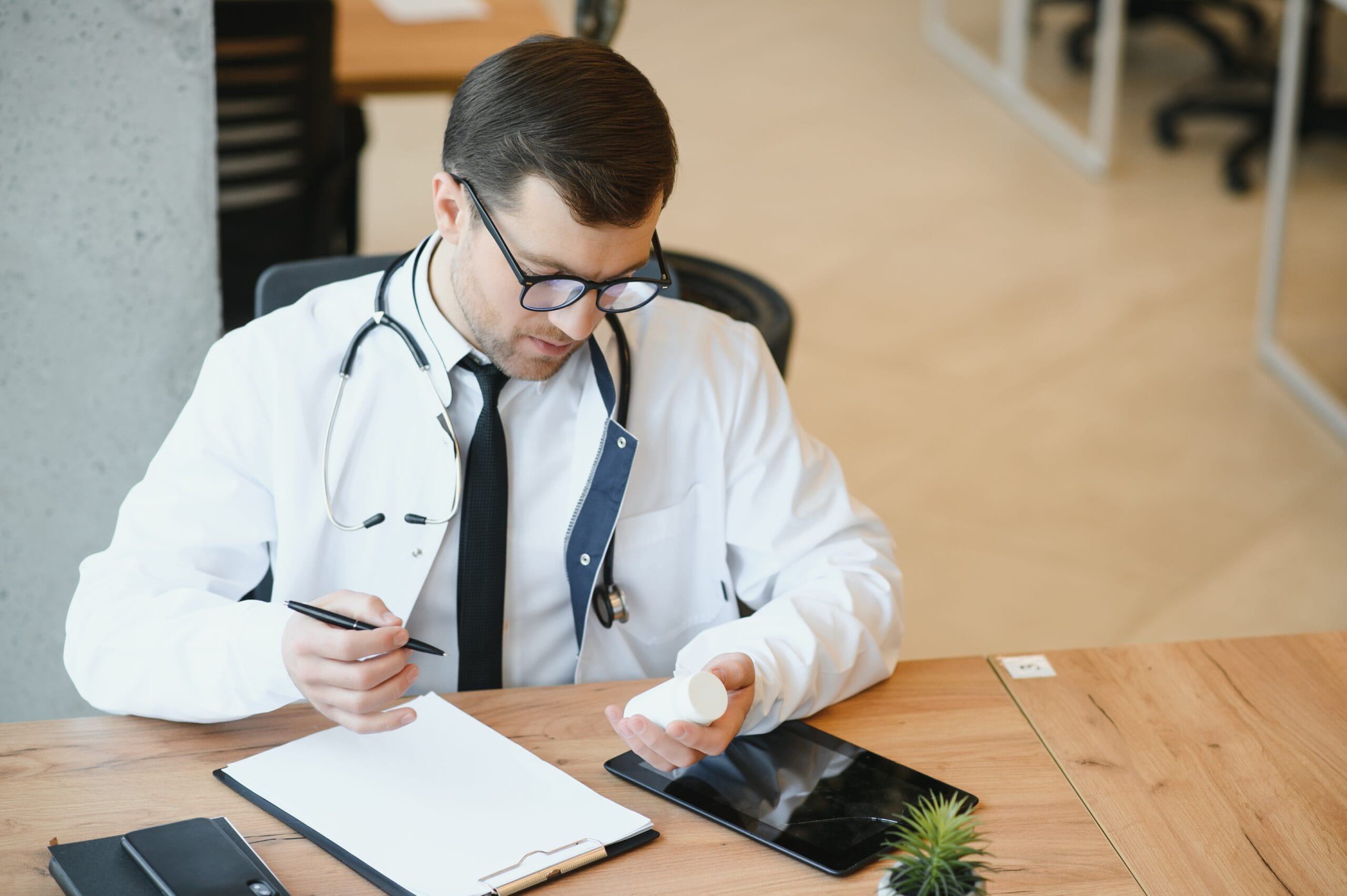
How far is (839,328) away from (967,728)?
2789mm

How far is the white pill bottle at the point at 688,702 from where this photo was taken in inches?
49.0

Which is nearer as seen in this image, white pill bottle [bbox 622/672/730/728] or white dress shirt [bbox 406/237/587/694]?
white pill bottle [bbox 622/672/730/728]

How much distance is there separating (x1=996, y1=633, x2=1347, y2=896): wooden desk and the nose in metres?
0.58

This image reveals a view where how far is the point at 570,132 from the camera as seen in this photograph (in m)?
1.39

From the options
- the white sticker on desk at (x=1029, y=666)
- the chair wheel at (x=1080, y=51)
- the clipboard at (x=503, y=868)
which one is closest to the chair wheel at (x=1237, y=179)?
the chair wheel at (x=1080, y=51)

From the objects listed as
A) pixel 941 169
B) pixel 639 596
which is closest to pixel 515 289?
pixel 639 596

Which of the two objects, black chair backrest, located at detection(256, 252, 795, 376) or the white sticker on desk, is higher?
black chair backrest, located at detection(256, 252, 795, 376)

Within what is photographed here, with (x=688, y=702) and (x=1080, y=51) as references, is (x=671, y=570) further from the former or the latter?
(x=1080, y=51)

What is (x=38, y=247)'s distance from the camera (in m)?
1.81

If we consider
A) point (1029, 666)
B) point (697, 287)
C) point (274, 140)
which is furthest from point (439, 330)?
point (274, 140)

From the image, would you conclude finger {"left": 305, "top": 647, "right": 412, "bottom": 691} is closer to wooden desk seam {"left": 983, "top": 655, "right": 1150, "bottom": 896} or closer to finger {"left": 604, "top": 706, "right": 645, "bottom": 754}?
finger {"left": 604, "top": 706, "right": 645, "bottom": 754}

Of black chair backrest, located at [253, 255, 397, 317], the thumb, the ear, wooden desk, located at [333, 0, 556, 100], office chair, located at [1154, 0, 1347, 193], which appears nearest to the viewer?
the thumb

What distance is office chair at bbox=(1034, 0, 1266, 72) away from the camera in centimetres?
570

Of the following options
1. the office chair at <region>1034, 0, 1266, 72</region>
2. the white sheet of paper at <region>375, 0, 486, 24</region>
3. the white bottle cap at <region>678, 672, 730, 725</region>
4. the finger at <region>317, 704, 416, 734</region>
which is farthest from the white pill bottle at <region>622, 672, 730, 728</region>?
the office chair at <region>1034, 0, 1266, 72</region>
